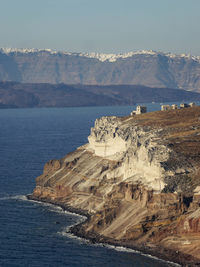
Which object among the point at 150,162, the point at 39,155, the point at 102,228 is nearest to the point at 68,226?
the point at 102,228

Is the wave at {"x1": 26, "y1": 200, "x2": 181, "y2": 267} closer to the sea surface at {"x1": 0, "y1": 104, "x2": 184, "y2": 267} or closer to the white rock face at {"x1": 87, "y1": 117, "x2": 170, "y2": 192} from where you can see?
the sea surface at {"x1": 0, "y1": 104, "x2": 184, "y2": 267}

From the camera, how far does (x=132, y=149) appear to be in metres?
101

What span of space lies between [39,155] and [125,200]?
69989 millimetres

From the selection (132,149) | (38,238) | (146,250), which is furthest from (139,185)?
(38,238)

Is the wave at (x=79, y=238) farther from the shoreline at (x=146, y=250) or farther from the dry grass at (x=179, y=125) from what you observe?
the dry grass at (x=179, y=125)

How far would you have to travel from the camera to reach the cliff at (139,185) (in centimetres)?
8638

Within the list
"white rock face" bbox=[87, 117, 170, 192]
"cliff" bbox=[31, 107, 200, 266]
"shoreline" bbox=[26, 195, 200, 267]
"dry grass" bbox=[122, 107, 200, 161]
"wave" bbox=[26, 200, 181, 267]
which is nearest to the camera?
"shoreline" bbox=[26, 195, 200, 267]

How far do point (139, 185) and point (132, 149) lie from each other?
831 cm

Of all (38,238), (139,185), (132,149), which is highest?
(132,149)

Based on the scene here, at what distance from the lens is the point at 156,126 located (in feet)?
396

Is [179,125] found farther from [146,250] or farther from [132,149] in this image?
[146,250]

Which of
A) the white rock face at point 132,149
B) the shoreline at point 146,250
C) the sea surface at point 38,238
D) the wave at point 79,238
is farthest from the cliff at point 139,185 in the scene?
the sea surface at point 38,238

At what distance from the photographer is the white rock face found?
94.5m

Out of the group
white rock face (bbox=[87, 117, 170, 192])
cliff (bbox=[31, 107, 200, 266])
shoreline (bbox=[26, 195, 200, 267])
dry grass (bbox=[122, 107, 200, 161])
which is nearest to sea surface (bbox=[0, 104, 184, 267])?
shoreline (bbox=[26, 195, 200, 267])
